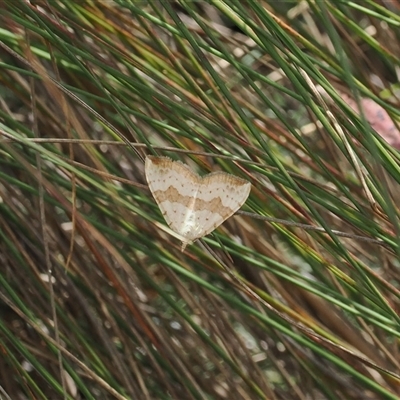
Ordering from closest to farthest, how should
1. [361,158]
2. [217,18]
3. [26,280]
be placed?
[361,158] < [26,280] < [217,18]

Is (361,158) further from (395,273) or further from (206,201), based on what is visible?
(395,273)

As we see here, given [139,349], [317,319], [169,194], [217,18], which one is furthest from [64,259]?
[217,18]

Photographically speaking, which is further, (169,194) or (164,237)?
(164,237)

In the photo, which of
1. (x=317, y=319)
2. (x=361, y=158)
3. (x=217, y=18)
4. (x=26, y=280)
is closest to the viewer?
(x=361, y=158)

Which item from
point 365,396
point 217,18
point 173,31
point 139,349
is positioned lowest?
point 139,349

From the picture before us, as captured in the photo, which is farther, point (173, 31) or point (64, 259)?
point (64, 259)

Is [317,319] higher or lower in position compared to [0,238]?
higher

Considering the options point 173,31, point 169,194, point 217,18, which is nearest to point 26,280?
point 169,194

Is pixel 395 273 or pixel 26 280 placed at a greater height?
pixel 395 273

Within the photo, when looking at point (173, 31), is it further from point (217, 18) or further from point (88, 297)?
point (217, 18)

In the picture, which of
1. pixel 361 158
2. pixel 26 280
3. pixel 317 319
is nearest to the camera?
pixel 361 158

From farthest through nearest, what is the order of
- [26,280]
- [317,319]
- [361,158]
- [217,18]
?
[217,18] → [317,319] → [26,280] → [361,158]
